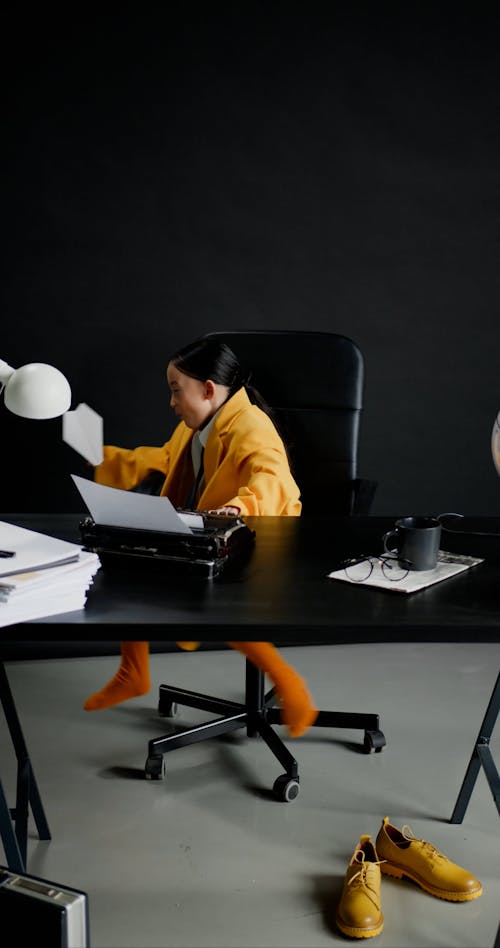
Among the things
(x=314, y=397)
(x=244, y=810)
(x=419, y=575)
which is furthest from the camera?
(x=314, y=397)

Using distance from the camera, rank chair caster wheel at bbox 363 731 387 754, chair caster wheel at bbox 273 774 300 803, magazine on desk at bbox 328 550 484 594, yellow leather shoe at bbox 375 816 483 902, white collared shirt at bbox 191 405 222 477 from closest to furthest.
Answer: magazine on desk at bbox 328 550 484 594 → yellow leather shoe at bbox 375 816 483 902 → chair caster wheel at bbox 273 774 300 803 → chair caster wheel at bbox 363 731 387 754 → white collared shirt at bbox 191 405 222 477

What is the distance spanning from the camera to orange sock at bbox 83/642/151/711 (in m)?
2.32

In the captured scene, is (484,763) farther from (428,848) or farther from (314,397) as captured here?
(314,397)

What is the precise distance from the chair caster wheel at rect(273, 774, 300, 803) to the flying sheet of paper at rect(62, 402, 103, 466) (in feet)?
2.90

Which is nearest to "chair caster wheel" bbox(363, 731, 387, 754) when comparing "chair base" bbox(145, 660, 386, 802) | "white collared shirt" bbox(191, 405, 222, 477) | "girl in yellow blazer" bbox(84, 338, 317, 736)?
"chair base" bbox(145, 660, 386, 802)

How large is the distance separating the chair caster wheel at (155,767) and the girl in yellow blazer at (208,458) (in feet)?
0.53

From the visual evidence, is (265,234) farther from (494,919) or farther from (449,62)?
(494,919)

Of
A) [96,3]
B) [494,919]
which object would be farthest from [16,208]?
[494,919]

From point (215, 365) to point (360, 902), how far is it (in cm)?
136

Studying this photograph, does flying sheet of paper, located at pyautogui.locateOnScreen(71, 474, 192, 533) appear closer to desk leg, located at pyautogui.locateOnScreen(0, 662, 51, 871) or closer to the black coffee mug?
the black coffee mug

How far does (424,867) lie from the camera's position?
1865mm

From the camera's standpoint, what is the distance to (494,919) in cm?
179

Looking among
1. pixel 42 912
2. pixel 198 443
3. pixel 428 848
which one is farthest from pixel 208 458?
pixel 42 912

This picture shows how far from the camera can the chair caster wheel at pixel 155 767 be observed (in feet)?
7.54
